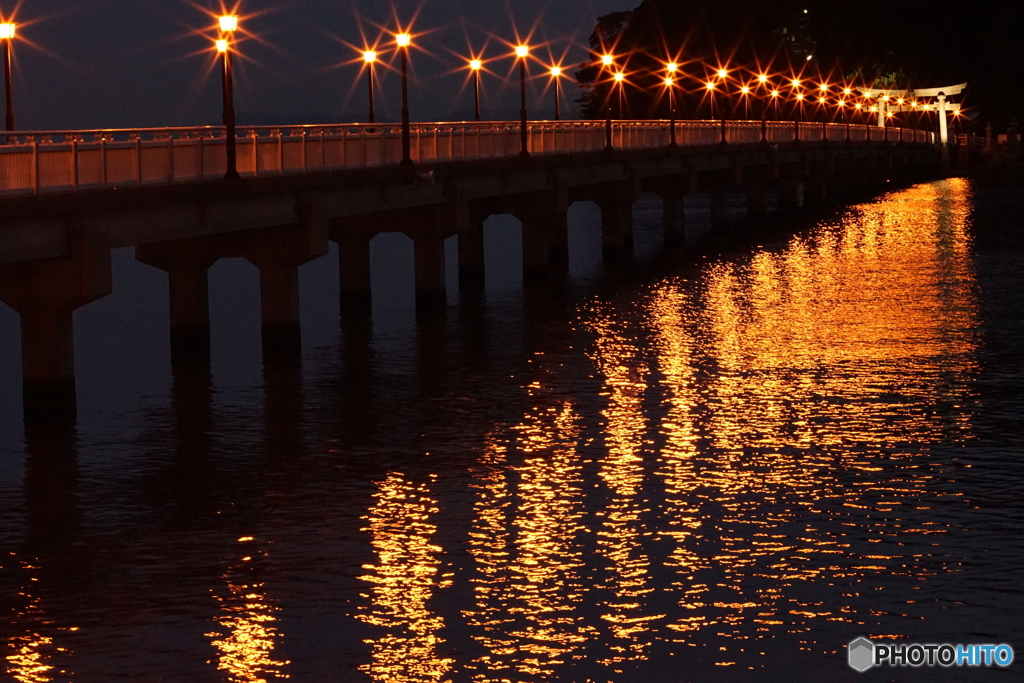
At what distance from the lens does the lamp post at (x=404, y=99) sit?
50906 millimetres

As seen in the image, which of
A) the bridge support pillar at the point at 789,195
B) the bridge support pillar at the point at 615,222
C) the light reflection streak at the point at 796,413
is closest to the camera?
the light reflection streak at the point at 796,413

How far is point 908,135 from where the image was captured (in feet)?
580

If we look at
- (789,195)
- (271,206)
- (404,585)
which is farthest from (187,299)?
(789,195)

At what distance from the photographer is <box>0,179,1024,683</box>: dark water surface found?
19312 mm

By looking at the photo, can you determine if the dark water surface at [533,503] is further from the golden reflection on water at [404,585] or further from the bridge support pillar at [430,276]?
the bridge support pillar at [430,276]

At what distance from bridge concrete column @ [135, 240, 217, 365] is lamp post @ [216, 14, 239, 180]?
15.1 ft

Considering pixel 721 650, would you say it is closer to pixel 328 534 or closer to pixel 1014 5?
pixel 328 534

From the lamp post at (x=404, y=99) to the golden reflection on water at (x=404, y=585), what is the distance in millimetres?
23867

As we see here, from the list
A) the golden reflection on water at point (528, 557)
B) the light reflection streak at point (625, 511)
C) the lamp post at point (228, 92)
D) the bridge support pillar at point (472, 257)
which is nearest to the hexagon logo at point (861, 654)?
the light reflection streak at point (625, 511)

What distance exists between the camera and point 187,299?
150 feet

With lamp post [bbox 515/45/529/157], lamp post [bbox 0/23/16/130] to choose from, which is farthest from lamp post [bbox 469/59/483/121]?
lamp post [bbox 0/23/16/130]

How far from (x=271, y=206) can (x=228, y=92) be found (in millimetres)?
3557

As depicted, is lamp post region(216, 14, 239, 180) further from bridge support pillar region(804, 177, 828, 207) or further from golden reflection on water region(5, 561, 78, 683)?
bridge support pillar region(804, 177, 828, 207)

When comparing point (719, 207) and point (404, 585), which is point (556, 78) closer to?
point (719, 207)
